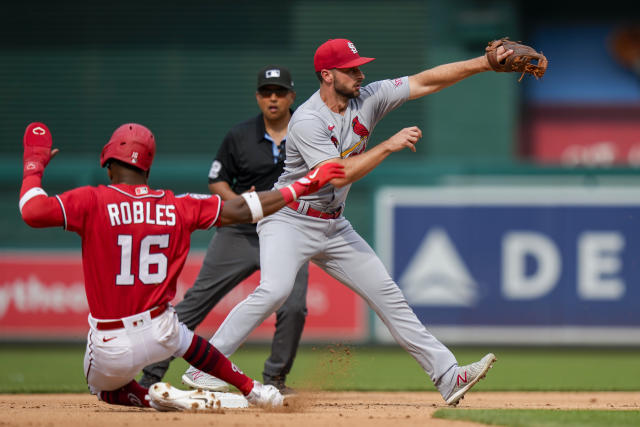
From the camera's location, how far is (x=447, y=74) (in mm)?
5195

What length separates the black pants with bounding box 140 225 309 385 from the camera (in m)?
5.81

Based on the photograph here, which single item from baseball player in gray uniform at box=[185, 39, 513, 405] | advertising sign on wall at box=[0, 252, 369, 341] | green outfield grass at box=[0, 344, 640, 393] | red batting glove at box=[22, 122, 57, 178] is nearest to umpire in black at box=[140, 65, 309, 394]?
green outfield grass at box=[0, 344, 640, 393]

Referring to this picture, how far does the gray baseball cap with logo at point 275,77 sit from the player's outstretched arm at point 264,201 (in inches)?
61.7

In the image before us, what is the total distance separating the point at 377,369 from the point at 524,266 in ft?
6.99

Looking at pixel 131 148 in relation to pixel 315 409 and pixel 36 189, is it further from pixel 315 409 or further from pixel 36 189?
pixel 315 409

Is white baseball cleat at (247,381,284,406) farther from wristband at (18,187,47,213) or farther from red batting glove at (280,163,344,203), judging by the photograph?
wristband at (18,187,47,213)

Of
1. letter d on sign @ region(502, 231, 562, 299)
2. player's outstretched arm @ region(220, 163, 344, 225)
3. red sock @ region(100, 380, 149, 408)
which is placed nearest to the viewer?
player's outstretched arm @ region(220, 163, 344, 225)

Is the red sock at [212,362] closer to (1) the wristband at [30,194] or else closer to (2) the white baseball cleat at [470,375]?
(1) the wristband at [30,194]

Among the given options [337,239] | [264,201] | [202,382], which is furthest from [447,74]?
[202,382]

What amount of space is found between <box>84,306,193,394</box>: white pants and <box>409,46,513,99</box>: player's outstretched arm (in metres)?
1.89

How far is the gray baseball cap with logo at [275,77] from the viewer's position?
5898mm

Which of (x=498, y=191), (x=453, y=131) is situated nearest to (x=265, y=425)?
(x=498, y=191)

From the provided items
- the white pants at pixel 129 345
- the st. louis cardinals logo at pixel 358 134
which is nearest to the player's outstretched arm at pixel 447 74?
the st. louis cardinals logo at pixel 358 134

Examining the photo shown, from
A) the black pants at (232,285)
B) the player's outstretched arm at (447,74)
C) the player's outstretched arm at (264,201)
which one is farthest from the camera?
the black pants at (232,285)
